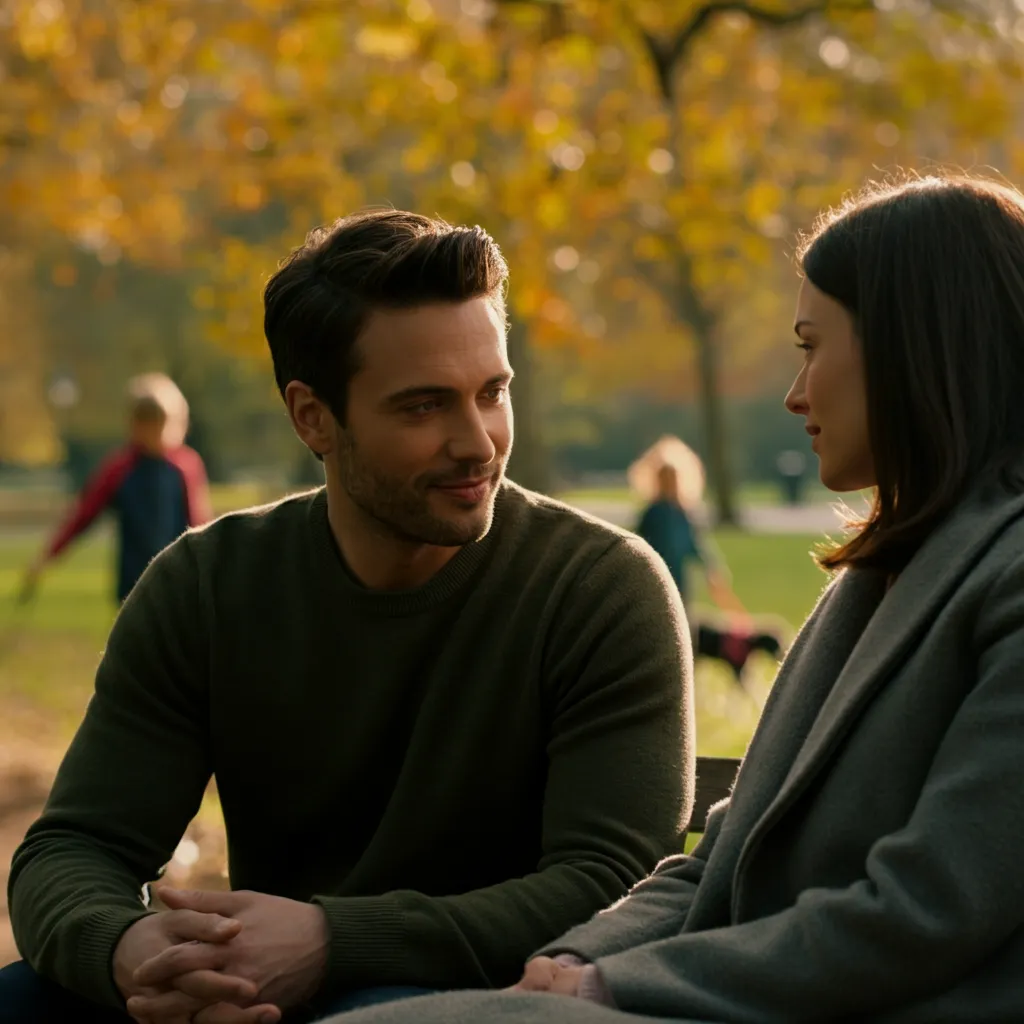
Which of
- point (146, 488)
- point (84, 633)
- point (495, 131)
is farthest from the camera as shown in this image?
point (84, 633)

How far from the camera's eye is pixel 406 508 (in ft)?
11.4

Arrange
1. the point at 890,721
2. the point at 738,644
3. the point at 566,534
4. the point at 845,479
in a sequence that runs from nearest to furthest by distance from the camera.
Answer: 1. the point at 890,721
2. the point at 845,479
3. the point at 566,534
4. the point at 738,644

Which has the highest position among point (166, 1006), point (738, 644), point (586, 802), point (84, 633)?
point (586, 802)

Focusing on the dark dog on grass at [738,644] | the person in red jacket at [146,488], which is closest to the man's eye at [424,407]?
the person in red jacket at [146,488]

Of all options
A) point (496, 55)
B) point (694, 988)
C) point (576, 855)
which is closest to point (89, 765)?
point (576, 855)

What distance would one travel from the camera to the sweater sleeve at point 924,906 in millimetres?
2340

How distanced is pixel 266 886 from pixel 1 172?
45.1 ft

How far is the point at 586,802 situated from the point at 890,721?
2.76 ft

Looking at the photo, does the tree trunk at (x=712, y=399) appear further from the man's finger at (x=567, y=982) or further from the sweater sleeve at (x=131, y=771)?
the man's finger at (x=567, y=982)

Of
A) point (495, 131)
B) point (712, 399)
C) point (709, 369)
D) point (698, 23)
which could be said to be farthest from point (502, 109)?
point (709, 369)

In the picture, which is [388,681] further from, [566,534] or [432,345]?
[432,345]

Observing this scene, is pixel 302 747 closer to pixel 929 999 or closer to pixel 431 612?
pixel 431 612

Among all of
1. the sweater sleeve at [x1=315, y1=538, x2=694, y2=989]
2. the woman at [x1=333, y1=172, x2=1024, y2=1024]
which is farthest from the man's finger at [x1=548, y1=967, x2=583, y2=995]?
the sweater sleeve at [x1=315, y1=538, x2=694, y2=989]

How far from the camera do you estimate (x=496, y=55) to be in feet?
35.4
